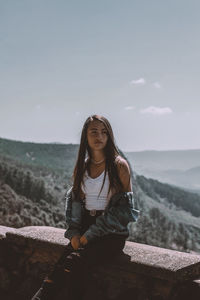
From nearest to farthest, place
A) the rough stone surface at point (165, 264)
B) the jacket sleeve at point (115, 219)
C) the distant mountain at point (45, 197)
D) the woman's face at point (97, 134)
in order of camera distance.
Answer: the rough stone surface at point (165, 264)
the jacket sleeve at point (115, 219)
the woman's face at point (97, 134)
the distant mountain at point (45, 197)

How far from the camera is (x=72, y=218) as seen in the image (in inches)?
93.8

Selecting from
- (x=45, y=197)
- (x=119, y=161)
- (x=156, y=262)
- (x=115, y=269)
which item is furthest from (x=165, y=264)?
(x=45, y=197)

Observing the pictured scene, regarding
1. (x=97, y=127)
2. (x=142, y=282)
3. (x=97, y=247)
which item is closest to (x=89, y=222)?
(x=97, y=247)

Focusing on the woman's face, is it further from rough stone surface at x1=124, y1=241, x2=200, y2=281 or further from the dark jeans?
rough stone surface at x1=124, y1=241, x2=200, y2=281

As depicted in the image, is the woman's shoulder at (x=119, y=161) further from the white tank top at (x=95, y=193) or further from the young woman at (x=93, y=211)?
the white tank top at (x=95, y=193)

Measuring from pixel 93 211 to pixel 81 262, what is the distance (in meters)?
0.37

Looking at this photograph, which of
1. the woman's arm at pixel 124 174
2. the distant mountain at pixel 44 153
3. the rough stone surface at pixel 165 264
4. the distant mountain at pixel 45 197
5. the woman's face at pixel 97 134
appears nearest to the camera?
the rough stone surface at pixel 165 264

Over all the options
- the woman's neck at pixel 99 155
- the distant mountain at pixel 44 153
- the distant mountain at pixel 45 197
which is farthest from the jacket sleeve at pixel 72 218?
the distant mountain at pixel 44 153

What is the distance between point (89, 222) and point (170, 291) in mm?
683

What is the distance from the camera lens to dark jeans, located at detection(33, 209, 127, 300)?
2068 millimetres

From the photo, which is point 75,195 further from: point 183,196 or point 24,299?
point 183,196

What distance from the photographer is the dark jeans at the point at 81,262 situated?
2.07 metres

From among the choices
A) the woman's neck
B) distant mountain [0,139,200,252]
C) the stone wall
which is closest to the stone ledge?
the stone wall

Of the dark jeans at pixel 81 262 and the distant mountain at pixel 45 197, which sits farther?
the distant mountain at pixel 45 197
